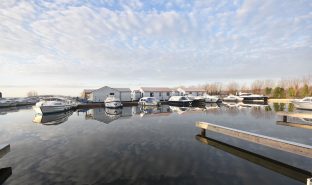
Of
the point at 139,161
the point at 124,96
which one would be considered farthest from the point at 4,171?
the point at 124,96

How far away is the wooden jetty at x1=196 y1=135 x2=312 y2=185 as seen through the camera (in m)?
7.27

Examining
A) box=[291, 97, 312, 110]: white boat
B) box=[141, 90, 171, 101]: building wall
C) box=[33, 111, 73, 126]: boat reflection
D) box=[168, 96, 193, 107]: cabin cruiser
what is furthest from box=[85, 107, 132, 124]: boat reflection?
box=[141, 90, 171, 101]: building wall

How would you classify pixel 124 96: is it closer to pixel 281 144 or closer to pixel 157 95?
pixel 157 95

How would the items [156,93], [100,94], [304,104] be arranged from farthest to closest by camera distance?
[156,93]
[100,94]
[304,104]

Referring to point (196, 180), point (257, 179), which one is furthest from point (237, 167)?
point (196, 180)

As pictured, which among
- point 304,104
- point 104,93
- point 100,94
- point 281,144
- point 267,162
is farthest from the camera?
point 104,93

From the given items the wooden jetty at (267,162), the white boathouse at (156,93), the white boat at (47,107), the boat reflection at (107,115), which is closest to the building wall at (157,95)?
the white boathouse at (156,93)

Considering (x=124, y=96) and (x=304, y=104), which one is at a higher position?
(x=124, y=96)

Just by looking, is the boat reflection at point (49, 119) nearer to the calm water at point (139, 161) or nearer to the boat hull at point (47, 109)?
the boat hull at point (47, 109)

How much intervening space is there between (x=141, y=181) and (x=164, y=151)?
11.8 feet

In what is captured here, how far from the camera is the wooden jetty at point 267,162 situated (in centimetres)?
727

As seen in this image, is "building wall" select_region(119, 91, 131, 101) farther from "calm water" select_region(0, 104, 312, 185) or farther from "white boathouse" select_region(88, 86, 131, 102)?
"calm water" select_region(0, 104, 312, 185)

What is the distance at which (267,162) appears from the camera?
851cm

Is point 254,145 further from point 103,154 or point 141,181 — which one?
point 103,154
